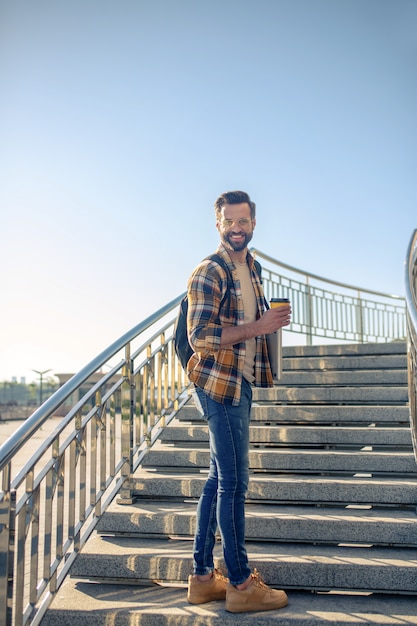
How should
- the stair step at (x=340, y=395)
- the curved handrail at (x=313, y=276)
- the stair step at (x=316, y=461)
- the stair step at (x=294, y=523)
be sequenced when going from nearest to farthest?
the stair step at (x=294, y=523), the stair step at (x=316, y=461), the stair step at (x=340, y=395), the curved handrail at (x=313, y=276)

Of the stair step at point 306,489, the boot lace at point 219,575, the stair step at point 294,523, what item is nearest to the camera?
the boot lace at point 219,575

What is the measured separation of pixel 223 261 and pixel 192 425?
207cm

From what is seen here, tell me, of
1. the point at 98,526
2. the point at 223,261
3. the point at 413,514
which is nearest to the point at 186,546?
the point at 98,526

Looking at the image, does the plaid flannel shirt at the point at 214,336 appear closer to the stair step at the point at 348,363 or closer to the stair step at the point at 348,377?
the stair step at the point at 348,377

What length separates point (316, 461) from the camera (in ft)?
12.4

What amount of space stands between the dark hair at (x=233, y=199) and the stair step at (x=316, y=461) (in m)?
1.74

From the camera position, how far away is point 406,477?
370cm

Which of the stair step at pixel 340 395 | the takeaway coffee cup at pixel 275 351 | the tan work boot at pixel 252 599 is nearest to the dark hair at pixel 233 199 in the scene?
the takeaway coffee cup at pixel 275 351

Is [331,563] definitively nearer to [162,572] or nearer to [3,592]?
[162,572]

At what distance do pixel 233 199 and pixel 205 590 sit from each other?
1.74 m

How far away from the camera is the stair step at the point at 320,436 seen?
3973 millimetres

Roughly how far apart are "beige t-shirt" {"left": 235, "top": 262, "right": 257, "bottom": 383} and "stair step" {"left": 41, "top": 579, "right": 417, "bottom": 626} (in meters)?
1.00

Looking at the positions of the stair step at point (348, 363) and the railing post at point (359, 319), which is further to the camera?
the railing post at point (359, 319)

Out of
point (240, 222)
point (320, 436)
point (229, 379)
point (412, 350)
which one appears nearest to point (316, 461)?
point (320, 436)
